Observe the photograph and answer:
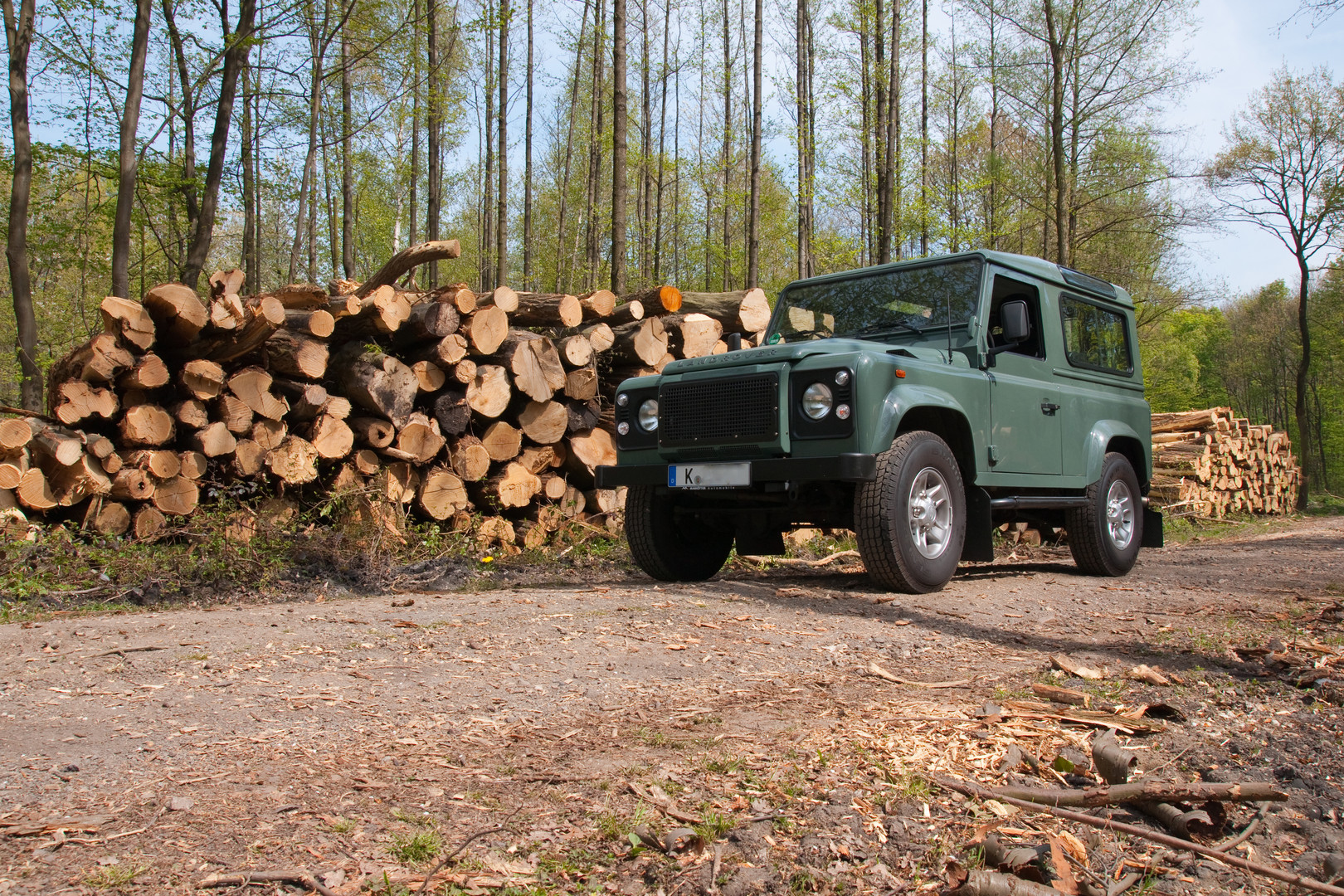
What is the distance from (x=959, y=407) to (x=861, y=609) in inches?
58.8

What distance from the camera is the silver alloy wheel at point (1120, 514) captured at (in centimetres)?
721

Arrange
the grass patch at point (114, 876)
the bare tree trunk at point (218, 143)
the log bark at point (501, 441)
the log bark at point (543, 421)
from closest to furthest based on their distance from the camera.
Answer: the grass patch at point (114, 876), the log bark at point (501, 441), the log bark at point (543, 421), the bare tree trunk at point (218, 143)

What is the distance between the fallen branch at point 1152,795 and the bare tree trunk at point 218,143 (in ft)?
44.0

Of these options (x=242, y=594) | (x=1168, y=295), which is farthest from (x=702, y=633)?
(x=1168, y=295)

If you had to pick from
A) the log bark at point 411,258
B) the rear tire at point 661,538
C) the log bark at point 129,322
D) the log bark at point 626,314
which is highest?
the log bark at point 411,258

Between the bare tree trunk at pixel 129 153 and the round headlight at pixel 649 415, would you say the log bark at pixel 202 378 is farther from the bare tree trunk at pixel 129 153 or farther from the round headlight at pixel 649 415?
the bare tree trunk at pixel 129 153

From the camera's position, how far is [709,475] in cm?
540

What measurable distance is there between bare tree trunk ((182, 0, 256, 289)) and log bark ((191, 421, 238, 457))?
6.74 metres

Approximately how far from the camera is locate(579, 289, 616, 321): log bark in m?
8.91

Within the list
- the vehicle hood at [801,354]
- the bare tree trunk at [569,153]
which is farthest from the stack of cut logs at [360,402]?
the bare tree trunk at [569,153]

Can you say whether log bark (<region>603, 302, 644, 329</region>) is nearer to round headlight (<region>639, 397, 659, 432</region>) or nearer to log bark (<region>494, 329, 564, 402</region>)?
log bark (<region>494, 329, 564, 402</region>)

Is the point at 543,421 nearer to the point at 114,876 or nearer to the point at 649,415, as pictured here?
the point at 649,415

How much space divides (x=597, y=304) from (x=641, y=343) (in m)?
0.64

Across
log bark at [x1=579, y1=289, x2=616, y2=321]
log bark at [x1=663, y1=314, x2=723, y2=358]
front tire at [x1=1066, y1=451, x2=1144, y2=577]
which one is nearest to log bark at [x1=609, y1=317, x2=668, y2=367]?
log bark at [x1=663, y1=314, x2=723, y2=358]
